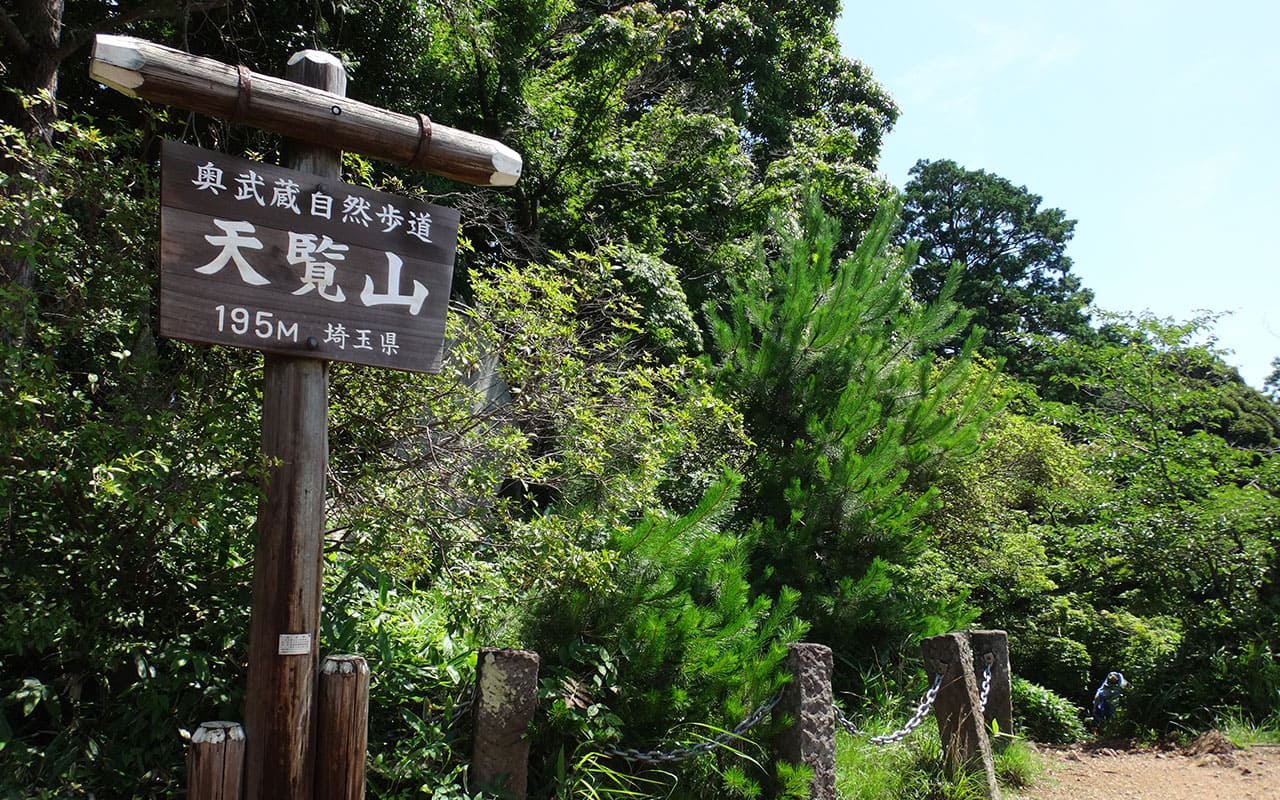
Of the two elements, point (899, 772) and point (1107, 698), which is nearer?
point (899, 772)

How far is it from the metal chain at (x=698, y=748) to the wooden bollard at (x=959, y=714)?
1.18 meters

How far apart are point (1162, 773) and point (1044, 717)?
818mm

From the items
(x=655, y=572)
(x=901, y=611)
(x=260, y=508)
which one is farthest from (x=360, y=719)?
(x=901, y=611)

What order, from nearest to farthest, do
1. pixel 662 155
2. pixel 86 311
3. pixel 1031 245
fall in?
pixel 86 311, pixel 662 155, pixel 1031 245

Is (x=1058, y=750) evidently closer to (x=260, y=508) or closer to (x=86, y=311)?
(x=260, y=508)

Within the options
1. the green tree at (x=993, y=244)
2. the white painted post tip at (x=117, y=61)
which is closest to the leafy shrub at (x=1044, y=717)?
the white painted post tip at (x=117, y=61)

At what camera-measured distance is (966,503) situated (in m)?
6.65

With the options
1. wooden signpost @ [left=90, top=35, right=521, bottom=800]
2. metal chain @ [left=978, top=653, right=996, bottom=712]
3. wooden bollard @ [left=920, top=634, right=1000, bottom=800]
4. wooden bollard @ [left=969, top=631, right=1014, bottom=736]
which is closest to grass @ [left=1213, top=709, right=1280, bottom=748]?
wooden bollard @ [left=969, top=631, right=1014, bottom=736]

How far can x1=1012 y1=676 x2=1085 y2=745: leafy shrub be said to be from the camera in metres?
5.86

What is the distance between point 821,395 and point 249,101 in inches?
159

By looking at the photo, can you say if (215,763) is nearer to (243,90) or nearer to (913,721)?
(243,90)

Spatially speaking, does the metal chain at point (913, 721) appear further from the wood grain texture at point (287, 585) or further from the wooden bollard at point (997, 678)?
the wood grain texture at point (287, 585)

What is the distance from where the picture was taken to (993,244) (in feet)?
83.1

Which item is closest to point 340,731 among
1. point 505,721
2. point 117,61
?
point 505,721
